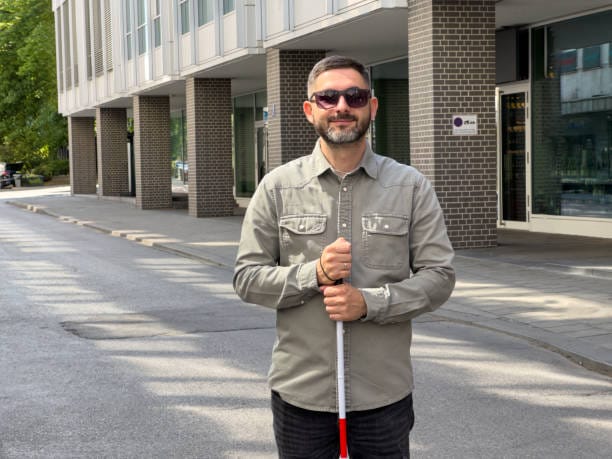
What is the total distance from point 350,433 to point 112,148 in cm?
3876

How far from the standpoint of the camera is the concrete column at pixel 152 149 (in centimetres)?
3306

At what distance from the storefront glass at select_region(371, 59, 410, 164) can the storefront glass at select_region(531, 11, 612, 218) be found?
4639 millimetres

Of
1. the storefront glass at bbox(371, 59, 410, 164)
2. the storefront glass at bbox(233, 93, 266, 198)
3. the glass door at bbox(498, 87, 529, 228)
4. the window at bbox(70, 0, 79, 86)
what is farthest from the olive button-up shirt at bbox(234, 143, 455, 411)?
the window at bbox(70, 0, 79, 86)

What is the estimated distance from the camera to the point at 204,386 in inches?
272

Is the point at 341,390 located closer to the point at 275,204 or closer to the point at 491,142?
the point at 275,204

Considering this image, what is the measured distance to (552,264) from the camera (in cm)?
1312

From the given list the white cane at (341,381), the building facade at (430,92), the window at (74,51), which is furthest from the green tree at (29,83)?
the white cane at (341,381)

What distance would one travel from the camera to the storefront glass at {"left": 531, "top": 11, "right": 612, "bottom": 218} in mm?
16922

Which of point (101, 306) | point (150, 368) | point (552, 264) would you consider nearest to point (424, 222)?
point (150, 368)

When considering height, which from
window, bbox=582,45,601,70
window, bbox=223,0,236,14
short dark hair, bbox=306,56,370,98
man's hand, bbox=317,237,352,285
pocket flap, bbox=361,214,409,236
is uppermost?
window, bbox=223,0,236,14

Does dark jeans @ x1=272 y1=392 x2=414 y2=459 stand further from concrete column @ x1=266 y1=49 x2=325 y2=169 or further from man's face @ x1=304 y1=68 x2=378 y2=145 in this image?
concrete column @ x1=266 y1=49 x2=325 y2=169

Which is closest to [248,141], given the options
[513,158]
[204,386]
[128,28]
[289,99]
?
[128,28]

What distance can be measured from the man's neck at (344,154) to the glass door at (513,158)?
16.7 metres

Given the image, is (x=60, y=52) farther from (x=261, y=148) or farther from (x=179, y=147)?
(x=261, y=148)
